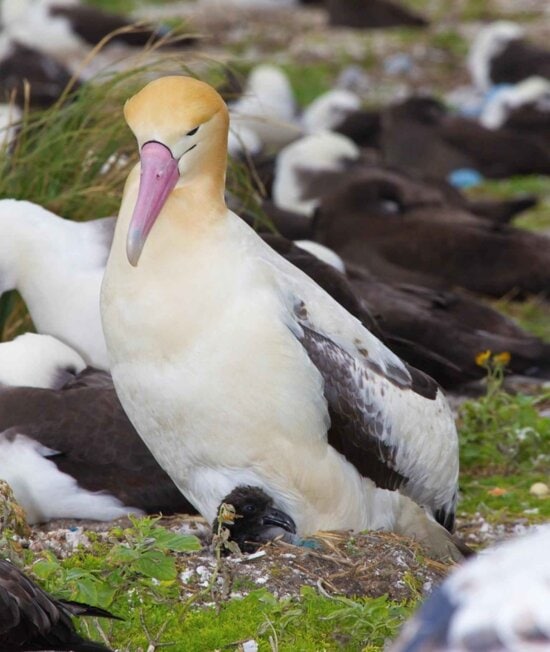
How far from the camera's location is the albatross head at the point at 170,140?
203 inches

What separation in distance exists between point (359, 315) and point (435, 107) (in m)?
8.02

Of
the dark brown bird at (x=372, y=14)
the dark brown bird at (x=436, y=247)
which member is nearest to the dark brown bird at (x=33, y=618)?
the dark brown bird at (x=436, y=247)

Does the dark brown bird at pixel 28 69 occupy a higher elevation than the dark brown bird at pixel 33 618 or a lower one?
lower

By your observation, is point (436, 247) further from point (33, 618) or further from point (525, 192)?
point (33, 618)

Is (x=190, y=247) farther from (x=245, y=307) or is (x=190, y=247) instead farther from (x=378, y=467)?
(x=378, y=467)

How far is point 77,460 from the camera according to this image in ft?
20.4

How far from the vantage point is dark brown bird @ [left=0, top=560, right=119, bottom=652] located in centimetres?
436

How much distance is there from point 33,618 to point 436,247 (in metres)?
6.64

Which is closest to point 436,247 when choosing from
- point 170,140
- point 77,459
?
point 77,459

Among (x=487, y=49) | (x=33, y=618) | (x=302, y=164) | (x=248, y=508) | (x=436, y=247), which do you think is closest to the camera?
(x=33, y=618)

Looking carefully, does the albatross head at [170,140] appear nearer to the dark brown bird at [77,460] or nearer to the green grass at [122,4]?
the dark brown bird at [77,460]

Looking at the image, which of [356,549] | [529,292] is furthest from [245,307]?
[529,292]

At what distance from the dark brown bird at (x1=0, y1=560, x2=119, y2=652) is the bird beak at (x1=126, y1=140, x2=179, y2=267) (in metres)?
1.07

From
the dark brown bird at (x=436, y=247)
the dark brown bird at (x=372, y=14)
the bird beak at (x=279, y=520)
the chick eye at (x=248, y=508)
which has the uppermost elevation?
the chick eye at (x=248, y=508)
